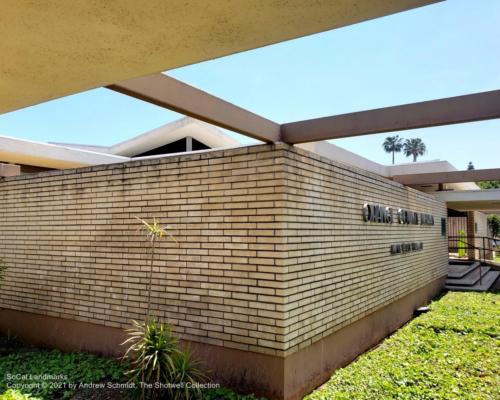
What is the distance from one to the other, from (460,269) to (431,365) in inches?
418

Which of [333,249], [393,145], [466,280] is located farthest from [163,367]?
[393,145]

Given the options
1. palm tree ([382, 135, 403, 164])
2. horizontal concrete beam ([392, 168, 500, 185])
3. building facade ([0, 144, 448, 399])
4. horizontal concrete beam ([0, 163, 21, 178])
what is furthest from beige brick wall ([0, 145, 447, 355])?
palm tree ([382, 135, 403, 164])

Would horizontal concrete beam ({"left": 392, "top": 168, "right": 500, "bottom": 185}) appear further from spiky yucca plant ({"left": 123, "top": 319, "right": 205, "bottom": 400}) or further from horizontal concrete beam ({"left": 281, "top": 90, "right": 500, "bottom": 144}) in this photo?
spiky yucca plant ({"left": 123, "top": 319, "right": 205, "bottom": 400})

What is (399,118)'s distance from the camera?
12.8 ft

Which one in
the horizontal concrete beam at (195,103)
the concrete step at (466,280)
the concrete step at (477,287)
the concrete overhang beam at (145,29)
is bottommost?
the concrete step at (477,287)

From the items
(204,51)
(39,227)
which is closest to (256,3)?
(204,51)

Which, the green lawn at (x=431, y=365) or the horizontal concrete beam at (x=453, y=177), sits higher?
the horizontal concrete beam at (x=453, y=177)

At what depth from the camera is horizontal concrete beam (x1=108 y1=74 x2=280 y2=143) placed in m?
3.08

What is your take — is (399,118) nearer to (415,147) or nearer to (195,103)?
(195,103)

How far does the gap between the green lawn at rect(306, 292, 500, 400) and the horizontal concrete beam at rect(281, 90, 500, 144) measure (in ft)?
10.2

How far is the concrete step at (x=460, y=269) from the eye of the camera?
13391 mm

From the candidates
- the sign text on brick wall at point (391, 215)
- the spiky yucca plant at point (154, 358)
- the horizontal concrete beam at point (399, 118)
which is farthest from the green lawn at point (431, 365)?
the horizontal concrete beam at point (399, 118)

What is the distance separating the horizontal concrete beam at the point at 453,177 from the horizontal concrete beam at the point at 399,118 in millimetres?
6832

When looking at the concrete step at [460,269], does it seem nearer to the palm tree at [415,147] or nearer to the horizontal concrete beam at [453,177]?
the horizontal concrete beam at [453,177]
